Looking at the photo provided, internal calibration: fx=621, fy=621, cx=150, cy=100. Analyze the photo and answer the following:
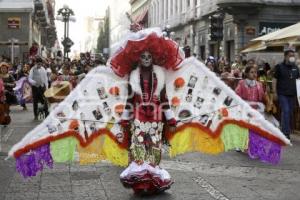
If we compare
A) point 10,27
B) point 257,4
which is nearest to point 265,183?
point 257,4

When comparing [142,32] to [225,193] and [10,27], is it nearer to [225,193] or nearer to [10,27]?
[225,193]

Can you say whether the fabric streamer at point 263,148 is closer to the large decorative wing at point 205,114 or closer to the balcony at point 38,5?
the large decorative wing at point 205,114

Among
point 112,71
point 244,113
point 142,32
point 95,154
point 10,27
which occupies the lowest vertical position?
point 95,154

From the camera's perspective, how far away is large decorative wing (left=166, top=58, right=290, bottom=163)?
7.53m

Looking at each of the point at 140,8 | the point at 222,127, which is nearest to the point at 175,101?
the point at 222,127

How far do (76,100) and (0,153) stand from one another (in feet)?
11.5

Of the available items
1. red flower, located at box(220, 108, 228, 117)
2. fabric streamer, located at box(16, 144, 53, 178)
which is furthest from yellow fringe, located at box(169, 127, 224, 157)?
fabric streamer, located at box(16, 144, 53, 178)

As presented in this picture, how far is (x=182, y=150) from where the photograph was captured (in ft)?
25.2

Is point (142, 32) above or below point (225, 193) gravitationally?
above

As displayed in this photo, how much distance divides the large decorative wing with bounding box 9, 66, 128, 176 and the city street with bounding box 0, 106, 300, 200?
460 millimetres

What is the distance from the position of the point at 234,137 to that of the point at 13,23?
3384cm

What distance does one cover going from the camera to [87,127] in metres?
Answer: 7.53

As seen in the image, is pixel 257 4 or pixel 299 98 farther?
pixel 257 4

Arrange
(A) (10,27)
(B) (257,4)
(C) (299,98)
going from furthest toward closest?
1. (A) (10,27)
2. (B) (257,4)
3. (C) (299,98)
